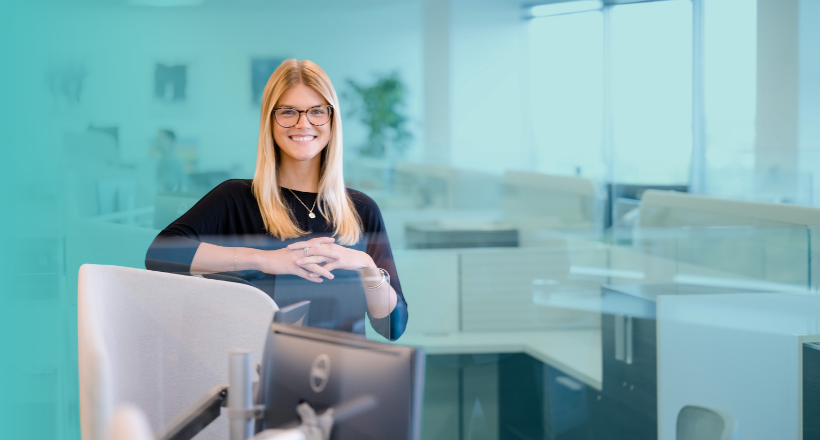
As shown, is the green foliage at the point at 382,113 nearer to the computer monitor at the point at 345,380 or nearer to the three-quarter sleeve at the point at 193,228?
the three-quarter sleeve at the point at 193,228

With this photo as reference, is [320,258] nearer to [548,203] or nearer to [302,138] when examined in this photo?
[302,138]

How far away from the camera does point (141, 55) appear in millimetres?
2488

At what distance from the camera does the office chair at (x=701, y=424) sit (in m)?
2.35

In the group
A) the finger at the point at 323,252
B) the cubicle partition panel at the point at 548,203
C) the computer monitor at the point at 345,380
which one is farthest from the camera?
the cubicle partition panel at the point at 548,203

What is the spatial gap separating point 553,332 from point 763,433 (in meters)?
0.80

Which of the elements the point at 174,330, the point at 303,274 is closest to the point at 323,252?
the point at 303,274

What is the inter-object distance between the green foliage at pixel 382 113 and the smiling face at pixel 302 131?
1115 millimetres

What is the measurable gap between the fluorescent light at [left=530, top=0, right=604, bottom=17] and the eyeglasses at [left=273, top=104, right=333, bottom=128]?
1.63 meters

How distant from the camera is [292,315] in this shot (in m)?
0.81

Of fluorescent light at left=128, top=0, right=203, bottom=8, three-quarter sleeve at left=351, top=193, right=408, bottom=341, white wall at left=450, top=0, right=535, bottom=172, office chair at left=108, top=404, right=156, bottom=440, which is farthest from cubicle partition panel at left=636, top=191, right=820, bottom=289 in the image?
office chair at left=108, top=404, right=156, bottom=440

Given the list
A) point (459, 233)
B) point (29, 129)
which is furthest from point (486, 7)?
point (29, 129)

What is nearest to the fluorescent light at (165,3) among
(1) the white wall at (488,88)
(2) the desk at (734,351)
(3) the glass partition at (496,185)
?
(3) the glass partition at (496,185)

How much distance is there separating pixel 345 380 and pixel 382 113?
2093 millimetres

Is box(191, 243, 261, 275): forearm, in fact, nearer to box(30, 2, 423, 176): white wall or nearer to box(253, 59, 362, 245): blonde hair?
box(253, 59, 362, 245): blonde hair
